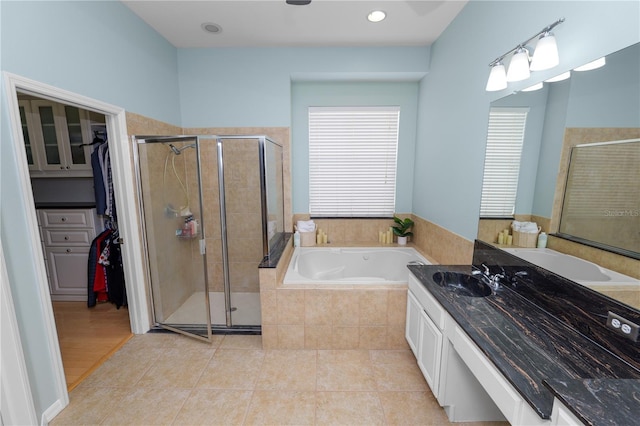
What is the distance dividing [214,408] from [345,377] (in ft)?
3.02

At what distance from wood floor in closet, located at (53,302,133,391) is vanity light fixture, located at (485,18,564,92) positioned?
11.6 feet

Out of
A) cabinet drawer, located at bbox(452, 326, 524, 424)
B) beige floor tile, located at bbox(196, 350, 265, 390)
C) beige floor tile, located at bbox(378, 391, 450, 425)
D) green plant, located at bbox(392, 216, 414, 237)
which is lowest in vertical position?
beige floor tile, located at bbox(196, 350, 265, 390)

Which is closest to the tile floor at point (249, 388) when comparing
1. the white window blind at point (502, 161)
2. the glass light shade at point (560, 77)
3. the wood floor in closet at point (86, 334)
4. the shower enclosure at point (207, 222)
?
the wood floor in closet at point (86, 334)

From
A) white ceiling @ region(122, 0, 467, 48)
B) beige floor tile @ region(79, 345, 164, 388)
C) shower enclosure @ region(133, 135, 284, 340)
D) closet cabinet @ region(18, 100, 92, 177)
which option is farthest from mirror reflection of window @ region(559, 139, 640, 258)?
closet cabinet @ region(18, 100, 92, 177)

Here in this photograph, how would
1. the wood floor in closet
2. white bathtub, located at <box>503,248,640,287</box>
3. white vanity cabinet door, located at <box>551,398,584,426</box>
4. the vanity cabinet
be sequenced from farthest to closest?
the wood floor in closet < the vanity cabinet < white bathtub, located at <box>503,248,640,287</box> < white vanity cabinet door, located at <box>551,398,584,426</box>

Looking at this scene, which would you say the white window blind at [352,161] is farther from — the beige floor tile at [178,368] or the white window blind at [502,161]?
the beige floor tile at [178,368]

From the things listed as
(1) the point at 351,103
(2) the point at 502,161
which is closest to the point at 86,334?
(1) the point at 351,103

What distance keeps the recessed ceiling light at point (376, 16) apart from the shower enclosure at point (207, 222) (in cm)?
141

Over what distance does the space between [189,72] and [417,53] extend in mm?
2534

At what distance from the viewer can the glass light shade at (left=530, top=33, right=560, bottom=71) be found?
1.27 m

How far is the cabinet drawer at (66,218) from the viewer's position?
2.85 metres

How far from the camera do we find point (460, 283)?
1886 mm

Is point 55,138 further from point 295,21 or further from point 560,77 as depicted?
point 560,77

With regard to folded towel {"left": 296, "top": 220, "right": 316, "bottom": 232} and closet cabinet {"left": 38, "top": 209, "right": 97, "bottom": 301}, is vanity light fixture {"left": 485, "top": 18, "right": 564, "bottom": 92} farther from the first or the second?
closet cabinet {"left": 38, "top": 209, "right": 97, "bottom": 301}
